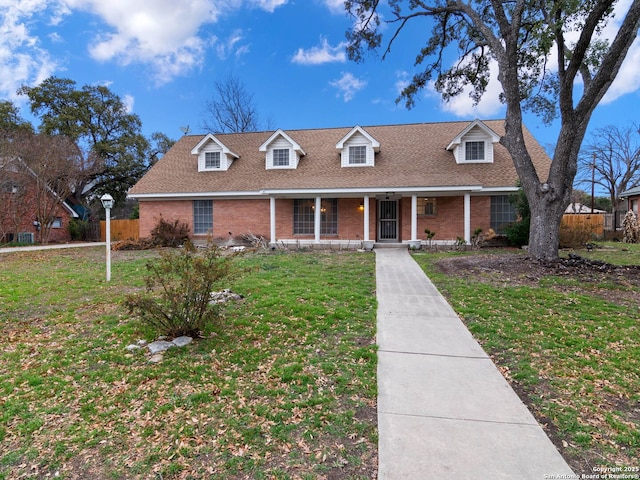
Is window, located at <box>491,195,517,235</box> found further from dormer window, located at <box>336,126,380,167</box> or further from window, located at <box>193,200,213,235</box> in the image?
window, located at <box>193,200,213,235</box>

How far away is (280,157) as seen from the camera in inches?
724

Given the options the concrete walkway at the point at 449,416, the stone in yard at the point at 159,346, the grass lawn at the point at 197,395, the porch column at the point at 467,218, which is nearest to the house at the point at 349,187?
the porch column at the point at 467,218

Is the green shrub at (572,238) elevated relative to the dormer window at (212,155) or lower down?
lower down

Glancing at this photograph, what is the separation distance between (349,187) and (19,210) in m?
20.7

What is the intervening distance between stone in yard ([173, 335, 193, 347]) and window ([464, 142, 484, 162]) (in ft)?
53.3

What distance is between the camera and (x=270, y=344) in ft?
14.6

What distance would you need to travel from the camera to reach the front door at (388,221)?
55.4ft

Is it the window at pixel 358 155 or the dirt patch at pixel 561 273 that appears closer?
the dirt patch at pixel 561 273

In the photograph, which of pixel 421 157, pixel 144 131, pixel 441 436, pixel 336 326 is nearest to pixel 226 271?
pixel 336 326

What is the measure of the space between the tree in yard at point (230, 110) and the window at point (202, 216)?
52.9 feet

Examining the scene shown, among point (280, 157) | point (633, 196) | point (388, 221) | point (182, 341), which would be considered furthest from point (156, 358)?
point (633, 196)

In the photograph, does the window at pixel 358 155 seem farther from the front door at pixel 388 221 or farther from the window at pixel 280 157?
the window at pixel 280 157

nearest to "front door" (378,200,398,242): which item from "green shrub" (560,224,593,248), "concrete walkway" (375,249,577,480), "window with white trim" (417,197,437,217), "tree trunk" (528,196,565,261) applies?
"window with white trim" (417,197,437,217)

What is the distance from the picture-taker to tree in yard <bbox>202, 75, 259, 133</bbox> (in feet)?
104
